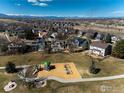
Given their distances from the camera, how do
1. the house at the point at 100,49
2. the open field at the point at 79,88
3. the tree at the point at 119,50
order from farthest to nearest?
the house at the point at 100,49, the tree at the point at 119,50, the open field at the point at 79,88

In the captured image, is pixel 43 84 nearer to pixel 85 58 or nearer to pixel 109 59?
pixel 85 58

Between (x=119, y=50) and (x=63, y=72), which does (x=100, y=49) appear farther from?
(x=63, y=72)

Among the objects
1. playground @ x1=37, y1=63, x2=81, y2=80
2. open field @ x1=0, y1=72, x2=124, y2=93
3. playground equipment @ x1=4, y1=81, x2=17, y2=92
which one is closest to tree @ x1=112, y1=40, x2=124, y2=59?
playground @ x1=37, y1=63, x2=81, y2=80

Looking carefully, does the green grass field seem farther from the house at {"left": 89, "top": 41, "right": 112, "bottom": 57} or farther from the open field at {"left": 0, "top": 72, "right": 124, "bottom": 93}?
the house at {"left": 89, "top": 41, "right": 112, "bottom": 57}

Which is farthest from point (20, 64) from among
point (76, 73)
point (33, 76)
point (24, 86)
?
point (76, 73)

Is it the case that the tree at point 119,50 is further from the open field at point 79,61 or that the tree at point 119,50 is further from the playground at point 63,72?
the playground at point 63,72

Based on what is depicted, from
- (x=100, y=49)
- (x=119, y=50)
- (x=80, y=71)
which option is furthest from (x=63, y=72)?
(x=119, y=50)

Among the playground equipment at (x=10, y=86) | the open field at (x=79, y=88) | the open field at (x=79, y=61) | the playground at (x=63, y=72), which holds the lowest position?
the playground equipment at (x=10, y=86)

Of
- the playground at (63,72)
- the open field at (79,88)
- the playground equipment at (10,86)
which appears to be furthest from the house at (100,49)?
the playground equipment at (10,86)

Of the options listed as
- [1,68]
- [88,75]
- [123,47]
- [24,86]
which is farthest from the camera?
[123,47]
